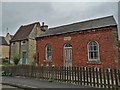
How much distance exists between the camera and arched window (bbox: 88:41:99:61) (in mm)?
18062

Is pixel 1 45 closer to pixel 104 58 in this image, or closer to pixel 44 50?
pixel 44 50

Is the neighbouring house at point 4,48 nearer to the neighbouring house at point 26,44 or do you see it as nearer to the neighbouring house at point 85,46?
the neighbouring house at point 26,44

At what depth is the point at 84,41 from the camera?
62.3 ft

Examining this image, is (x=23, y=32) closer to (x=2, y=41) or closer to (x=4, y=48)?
(x=4, y=48)

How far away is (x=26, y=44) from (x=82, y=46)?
1779cm

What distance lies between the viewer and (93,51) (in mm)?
18297

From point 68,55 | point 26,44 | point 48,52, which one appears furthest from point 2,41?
point 68,55

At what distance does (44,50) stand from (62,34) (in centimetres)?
367

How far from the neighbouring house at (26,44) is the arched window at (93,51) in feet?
52.3

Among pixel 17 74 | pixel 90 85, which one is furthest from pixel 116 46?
pixel 17 74

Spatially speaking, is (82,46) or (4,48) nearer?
(82,46)

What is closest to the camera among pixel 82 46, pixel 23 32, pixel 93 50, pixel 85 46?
pixel 93 50

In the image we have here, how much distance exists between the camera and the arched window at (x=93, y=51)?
18.1 meters

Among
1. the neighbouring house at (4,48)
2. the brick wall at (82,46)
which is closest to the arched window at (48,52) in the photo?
the brick wall at (82,46)
